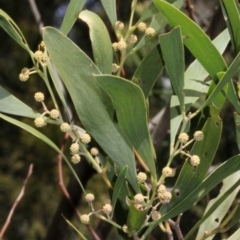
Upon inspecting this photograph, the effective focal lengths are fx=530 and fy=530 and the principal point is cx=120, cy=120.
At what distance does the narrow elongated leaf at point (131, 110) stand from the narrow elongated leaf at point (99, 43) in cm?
6

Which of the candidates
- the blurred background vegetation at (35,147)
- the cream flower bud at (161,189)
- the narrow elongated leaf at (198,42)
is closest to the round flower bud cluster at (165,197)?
the cream flower bud at (161,189)

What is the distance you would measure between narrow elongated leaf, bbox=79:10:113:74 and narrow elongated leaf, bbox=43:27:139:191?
37 millimetres

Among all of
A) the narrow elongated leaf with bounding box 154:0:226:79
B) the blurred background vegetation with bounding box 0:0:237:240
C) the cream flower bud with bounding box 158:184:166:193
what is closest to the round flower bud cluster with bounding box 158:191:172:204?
the cream flower bud with bounding box 158:184:166:193

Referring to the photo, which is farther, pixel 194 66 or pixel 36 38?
pixel 36 38

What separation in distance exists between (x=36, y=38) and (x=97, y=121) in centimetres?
98

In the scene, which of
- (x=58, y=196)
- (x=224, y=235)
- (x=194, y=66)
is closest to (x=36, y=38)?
(x=58, y=196)

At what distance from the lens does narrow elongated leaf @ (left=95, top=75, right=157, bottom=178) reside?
0.38 meters

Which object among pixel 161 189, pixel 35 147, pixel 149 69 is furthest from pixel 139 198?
pixel 35 147

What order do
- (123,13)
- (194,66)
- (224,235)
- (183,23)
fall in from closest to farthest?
(183,23) → (194,66) → (224,235) → (123,13)

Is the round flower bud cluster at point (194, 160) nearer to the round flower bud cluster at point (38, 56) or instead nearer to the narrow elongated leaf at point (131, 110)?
the narrow elongated leaf at point (131, 110)

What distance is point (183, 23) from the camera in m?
0.41

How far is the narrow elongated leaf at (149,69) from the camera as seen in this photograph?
467mm

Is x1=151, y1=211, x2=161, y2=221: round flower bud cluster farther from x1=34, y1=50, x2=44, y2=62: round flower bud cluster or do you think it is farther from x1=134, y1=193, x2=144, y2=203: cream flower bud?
x1=34, y1=50, x2=44, y2=62: round flower bud cluster

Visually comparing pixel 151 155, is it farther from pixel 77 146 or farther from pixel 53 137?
pixel 53 137
